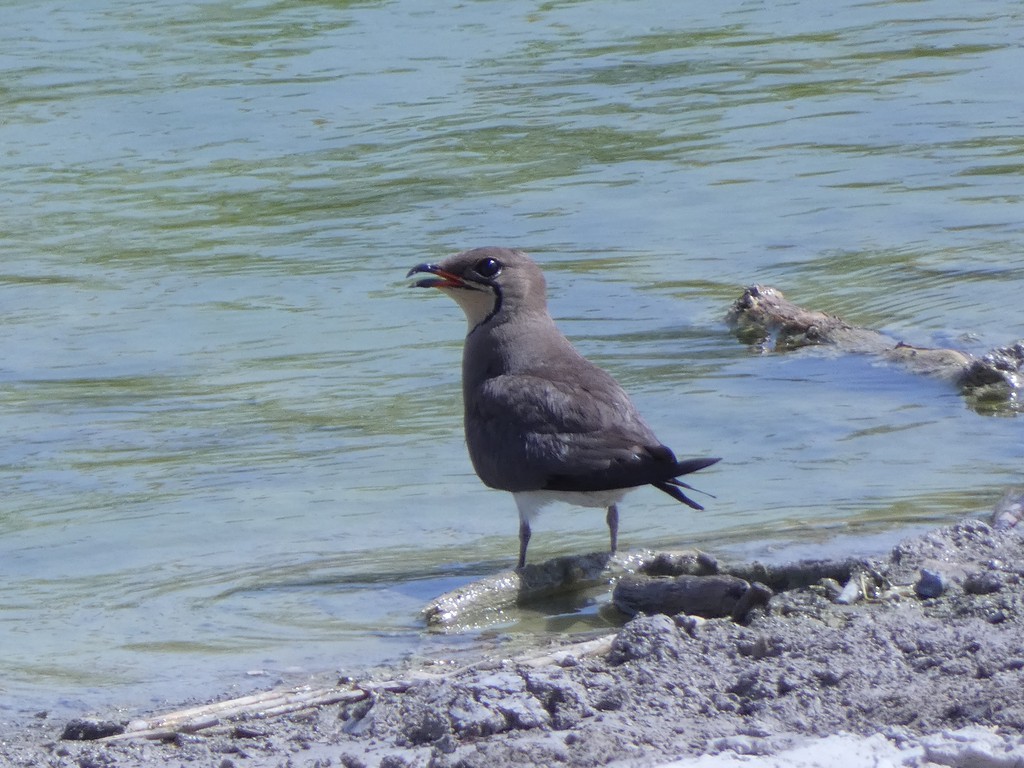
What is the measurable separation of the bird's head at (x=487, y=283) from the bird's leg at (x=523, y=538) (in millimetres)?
949

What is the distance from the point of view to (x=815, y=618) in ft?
16.8

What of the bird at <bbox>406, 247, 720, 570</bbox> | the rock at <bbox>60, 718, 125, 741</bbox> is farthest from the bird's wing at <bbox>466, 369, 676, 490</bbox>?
the rock at <bbox>60, 718, 125, 741</bbox>

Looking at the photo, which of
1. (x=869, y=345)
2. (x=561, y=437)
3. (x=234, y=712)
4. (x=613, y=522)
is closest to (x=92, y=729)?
(x=234, y=712)

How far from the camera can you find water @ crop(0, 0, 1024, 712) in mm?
6652

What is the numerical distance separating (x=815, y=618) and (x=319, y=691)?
55.7 inches

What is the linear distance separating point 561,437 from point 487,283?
3.31ft

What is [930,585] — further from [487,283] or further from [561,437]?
[487,283]

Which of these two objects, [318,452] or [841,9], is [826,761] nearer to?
[318,452]

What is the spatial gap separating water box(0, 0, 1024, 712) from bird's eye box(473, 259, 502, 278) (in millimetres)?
960

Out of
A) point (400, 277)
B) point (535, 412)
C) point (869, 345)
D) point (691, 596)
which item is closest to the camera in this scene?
point (691, 596)

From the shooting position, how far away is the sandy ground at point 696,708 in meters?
3.97

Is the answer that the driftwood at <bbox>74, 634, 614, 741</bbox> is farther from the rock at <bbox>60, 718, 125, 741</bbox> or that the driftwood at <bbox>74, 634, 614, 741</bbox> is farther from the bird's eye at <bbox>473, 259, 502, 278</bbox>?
the bird's eye at <bbox>473, 259, 502, 278</bbox>

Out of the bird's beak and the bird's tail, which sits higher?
the bird's beak

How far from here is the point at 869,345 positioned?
359 inches
